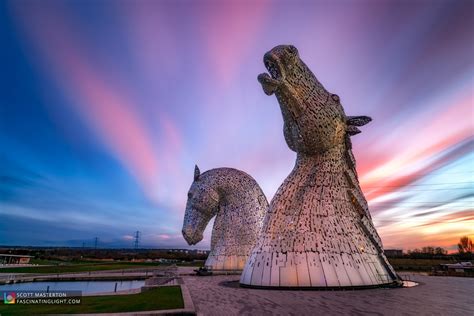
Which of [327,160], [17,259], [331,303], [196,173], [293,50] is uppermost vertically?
[293,50]

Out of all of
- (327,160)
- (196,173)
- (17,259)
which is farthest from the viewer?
(17,259)

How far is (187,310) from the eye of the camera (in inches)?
276

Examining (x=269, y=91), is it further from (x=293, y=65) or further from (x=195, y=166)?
(x=195, y=166)

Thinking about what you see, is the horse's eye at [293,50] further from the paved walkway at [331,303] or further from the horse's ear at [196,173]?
the horse's ear at [196,173]

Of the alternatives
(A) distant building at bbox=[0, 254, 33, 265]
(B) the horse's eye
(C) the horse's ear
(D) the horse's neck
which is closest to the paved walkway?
(D) the horse's neck

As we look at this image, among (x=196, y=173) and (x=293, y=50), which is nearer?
(x=293, y=50)

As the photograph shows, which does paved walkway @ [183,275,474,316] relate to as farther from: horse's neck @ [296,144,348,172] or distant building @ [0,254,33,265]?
distant building @ [0,254,33,265]

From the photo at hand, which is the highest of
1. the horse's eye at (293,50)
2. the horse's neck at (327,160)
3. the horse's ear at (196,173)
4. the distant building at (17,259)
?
the horse's eye at (293,50)

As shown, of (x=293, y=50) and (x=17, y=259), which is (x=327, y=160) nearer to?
(x=293, y=50)

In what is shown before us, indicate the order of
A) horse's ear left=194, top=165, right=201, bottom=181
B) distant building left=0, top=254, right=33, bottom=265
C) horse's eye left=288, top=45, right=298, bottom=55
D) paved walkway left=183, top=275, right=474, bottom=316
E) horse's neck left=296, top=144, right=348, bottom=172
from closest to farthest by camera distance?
1. paved walkway left=183, top=275, right=474, bottom=316
2. horse's eye left=288, top=45, right=298, bottom=55
3. horse's neck left=296, top=144, right=348, bottom=172
4. horse's ear left=194, top=165, right=201, bottom=181
5. distant building left=0, top=254, right=33, bottom=265

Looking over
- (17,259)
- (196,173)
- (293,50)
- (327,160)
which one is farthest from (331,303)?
(17,259)

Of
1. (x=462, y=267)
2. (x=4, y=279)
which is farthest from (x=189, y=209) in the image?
(x=462, y=267)

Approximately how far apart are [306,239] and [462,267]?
19091mm

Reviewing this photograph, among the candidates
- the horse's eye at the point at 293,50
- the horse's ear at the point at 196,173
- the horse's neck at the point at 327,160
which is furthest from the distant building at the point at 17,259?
the horse's eye at the point at 293,50
